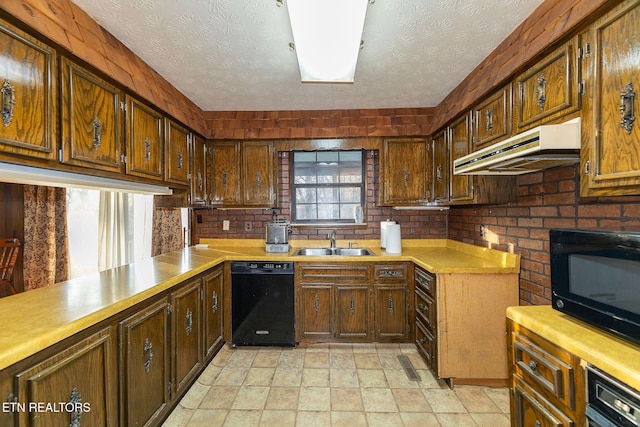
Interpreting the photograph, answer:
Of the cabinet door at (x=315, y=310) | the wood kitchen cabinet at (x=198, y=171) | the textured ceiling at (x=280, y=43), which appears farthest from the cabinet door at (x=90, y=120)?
the cabinet door at (x=315, y=310)

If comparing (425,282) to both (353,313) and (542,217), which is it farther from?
(542,217)

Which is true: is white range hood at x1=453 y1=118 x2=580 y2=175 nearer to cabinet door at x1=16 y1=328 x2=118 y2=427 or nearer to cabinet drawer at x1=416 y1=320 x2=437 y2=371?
cabinet drawer at x1=416 y1=320 x2=437 y2=371

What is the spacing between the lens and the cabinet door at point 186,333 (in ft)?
6.54

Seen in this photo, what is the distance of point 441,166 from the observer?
2846 mm

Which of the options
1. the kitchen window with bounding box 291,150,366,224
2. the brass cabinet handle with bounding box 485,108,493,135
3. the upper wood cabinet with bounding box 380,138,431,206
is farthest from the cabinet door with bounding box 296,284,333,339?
the brass cabinet handle with bounding box 485,108,493,135

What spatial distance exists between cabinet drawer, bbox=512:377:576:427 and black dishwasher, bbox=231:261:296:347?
1.91m

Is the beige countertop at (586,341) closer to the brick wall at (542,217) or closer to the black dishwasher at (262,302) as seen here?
the brick wall at (542,217)

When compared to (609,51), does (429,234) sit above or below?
below

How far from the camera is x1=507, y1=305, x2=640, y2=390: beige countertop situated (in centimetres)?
93

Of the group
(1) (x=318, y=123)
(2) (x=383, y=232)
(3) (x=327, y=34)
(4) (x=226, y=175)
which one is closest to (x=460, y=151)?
(2) (x=383, y=232)

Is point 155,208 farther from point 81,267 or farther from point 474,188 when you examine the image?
point 474,188

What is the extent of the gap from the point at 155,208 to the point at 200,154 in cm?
70

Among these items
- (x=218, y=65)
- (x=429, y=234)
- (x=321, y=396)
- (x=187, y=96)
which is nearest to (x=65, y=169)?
(x=218, y=65)

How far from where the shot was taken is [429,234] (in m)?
3.47
